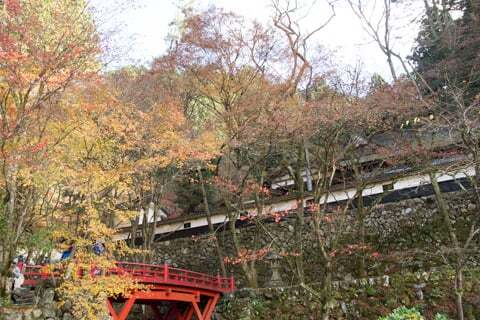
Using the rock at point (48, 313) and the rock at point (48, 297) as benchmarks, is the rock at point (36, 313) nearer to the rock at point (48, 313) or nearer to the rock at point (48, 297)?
the rock at point (48, 313)

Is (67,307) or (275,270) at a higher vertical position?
(67,307)

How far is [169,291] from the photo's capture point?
13.5 m

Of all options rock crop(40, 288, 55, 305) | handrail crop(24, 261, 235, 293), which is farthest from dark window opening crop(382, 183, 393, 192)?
rock crop(40, 288, 55, 305)

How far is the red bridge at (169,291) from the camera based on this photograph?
11977 mm

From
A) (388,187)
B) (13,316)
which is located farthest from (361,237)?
(13,316)

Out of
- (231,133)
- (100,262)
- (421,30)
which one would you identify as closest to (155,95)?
(231,133)

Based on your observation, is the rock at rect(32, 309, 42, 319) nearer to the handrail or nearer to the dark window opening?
the handrail

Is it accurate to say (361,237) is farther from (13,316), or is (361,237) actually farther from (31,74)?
(31,74)

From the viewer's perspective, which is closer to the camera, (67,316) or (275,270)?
(67,316)

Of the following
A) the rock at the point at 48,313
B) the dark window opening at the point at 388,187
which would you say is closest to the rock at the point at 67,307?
the rock at the point at 48,313

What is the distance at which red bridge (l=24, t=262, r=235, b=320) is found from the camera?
39.3 ft

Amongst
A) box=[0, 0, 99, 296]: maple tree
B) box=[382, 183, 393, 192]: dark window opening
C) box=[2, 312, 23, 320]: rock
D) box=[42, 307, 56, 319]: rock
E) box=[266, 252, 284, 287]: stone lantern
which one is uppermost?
box=[0, 0, 99, 296]: maple tree

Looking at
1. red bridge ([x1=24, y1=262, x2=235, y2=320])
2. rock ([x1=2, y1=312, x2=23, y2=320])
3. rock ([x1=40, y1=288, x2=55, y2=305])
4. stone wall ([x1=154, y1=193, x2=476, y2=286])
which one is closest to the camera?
rock ([x1=2, y1=312, x2=23, y2=320])

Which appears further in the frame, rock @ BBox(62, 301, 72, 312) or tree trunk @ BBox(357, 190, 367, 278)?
tree trunk @ BBox(357, 190, 367, 278)
